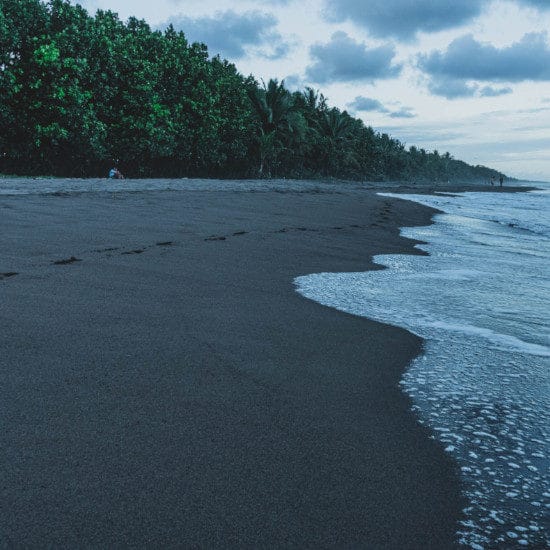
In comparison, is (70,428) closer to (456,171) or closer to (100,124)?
(100,124)

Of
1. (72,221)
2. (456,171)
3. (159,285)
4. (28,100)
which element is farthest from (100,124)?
(456,171)

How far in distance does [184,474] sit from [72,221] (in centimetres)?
592

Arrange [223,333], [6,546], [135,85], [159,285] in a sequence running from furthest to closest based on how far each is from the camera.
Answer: [135,85] < [159,285] < [223,333] < [6,546]

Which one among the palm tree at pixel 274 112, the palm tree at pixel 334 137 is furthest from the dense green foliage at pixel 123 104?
the palm tree at pixel 334 137

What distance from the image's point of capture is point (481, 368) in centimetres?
294

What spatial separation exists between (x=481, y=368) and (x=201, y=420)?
5.36 ft

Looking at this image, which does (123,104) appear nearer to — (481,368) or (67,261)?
(67,261)

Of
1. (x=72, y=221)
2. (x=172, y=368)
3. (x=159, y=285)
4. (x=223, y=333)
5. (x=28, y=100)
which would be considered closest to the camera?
(x=172, y=368)

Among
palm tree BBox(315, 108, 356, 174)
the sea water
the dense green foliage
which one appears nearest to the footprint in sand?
the sea water

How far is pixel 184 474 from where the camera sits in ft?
5.63

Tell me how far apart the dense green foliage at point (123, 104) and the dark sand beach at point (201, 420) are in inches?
899

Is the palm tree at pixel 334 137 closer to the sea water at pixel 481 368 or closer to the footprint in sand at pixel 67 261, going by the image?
the sea water at pixel 481 368

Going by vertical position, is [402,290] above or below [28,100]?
below

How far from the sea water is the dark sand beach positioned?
0.36 ft
